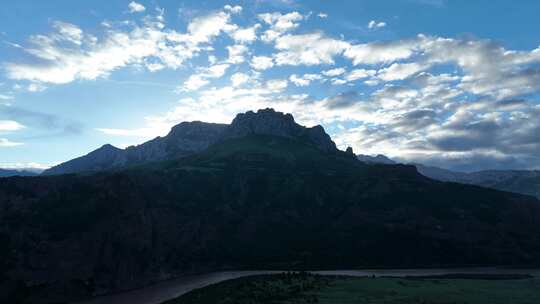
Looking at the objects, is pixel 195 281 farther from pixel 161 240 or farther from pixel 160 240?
pixel 161 240

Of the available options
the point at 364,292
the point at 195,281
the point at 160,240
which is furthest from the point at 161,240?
the point at 364,292

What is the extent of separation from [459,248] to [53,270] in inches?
5436

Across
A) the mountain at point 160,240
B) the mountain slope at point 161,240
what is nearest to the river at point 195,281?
the mountain at point 160,240

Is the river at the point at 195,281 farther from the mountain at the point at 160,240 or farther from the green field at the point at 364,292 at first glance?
the green field at the point at 364,292

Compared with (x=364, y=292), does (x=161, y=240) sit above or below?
above

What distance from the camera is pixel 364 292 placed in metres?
93.5

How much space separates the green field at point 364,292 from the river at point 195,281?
30.0 feet

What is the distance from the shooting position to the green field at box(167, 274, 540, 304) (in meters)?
82.7

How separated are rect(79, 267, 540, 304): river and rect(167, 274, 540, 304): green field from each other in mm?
9142

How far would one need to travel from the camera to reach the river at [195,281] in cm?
10794

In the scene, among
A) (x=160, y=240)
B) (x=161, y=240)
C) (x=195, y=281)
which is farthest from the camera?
(x=161, y=240)

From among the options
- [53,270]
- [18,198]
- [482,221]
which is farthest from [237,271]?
[482,221]

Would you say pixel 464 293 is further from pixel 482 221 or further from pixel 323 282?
pixel 482 221

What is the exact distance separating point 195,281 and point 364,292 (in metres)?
58.7
